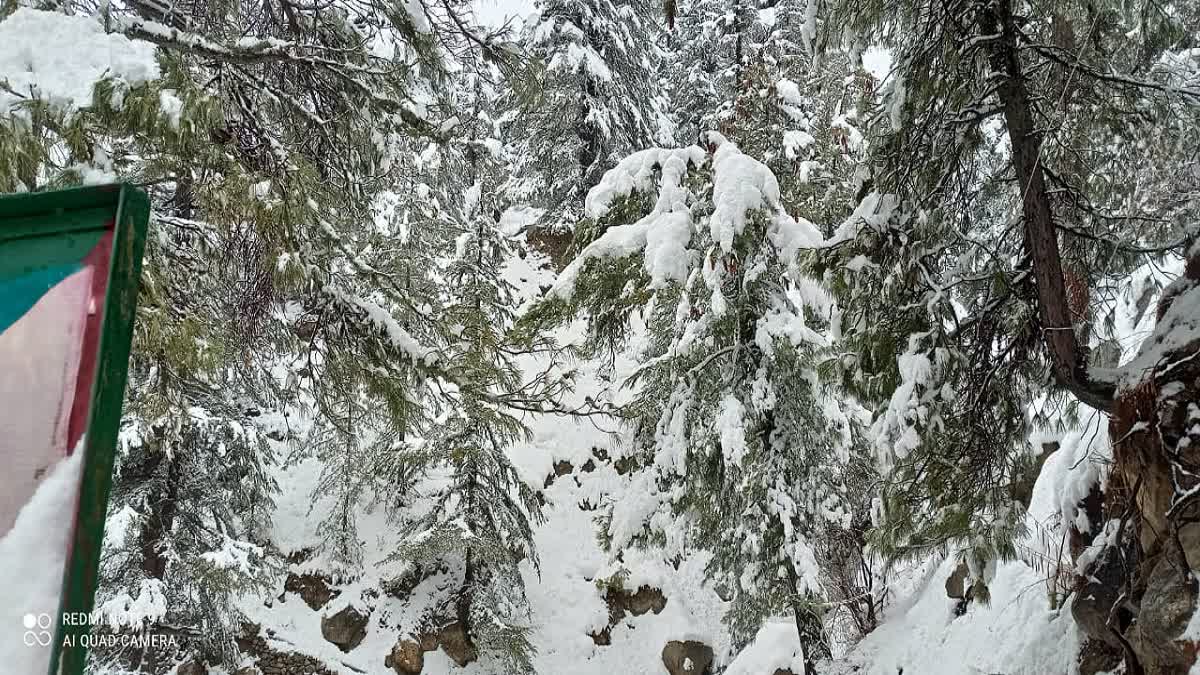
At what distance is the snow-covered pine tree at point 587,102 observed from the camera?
17422mm

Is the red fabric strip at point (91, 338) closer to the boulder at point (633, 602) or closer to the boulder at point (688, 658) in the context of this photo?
the boulder at point (688, 658)

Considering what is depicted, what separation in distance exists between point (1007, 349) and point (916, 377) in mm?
659

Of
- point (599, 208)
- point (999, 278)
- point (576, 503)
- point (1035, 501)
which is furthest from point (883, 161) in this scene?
point (576, 503)

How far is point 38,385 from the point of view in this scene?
1.06 metres

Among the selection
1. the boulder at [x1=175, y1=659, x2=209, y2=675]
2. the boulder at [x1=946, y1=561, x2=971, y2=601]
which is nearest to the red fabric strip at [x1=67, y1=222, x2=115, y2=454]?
the boulder at [x1=946, y1=561, x2=971, y2=601]

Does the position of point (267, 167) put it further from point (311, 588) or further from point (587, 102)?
point (587, 102)

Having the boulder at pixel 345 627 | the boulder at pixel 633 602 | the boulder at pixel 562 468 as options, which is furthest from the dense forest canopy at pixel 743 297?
the boulder at pixel 562 468

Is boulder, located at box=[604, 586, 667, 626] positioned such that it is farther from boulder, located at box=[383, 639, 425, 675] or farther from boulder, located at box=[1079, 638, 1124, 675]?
boulder, located at box=[1079, 638, 1124, 675]

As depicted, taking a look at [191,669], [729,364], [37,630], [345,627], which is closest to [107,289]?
[37,630]

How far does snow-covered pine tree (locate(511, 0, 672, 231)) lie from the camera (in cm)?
1742

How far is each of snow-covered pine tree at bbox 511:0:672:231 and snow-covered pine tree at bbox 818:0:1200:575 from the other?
13.2 metres

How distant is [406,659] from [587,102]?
13.1m

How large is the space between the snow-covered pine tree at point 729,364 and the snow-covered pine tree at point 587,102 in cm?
1103

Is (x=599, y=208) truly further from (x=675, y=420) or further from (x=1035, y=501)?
(x=1035, y=501)
